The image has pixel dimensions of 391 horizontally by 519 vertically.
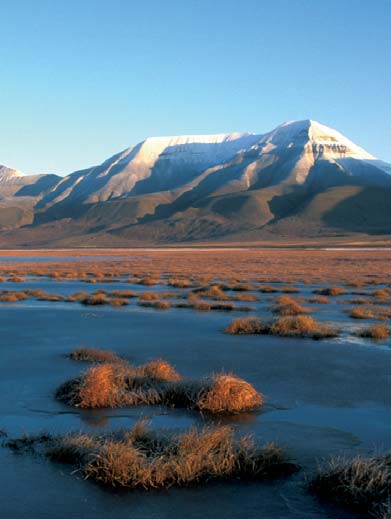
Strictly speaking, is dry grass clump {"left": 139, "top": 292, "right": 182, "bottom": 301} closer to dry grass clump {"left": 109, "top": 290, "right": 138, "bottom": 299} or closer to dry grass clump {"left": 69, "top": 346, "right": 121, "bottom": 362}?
dry grass clump {"left": 109, "top": 290, "right": 138, "bottom": 299}

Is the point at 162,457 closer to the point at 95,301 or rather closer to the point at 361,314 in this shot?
the point at 361,314

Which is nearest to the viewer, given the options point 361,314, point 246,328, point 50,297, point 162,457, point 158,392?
point 162,457

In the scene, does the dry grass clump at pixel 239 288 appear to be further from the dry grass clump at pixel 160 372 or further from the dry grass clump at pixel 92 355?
the dry grass clump at pixel 160 372

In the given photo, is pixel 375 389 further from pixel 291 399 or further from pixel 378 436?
pixel 378 436

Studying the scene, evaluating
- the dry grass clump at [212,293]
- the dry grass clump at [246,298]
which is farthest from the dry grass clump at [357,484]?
the dry grass clump at [212,293]

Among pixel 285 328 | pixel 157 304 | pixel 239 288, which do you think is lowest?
pixel 239 288

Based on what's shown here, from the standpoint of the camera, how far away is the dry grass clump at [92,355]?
56.8 feet

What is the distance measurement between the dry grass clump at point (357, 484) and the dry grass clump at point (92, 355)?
928 cm

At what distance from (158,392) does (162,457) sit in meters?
4.54

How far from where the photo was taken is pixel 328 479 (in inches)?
337

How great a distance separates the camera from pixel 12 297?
3619 centimetres

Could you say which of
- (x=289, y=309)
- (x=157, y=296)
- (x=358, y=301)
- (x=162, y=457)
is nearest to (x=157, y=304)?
(x=157, y=296)

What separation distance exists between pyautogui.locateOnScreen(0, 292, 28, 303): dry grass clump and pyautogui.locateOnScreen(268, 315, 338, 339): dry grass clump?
18.0 m

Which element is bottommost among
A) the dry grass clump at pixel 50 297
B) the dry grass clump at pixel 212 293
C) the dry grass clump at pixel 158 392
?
the dry grass clump at pixel 50 297
